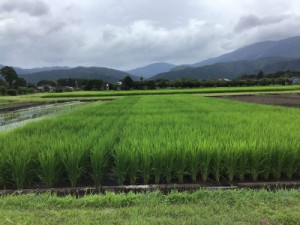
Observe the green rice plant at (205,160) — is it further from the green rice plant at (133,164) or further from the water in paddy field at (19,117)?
the water in paddy field at (19,117)

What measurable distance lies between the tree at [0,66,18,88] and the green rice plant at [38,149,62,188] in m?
76.2

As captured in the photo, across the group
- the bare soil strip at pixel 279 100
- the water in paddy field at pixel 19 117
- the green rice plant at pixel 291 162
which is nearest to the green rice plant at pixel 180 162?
the green rice plant at pixel 291 162

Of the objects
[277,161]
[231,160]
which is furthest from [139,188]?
[277,161]

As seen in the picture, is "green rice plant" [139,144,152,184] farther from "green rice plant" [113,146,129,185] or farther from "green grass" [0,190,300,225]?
"green grass" [0,190,300,225]

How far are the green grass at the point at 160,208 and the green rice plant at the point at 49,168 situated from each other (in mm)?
598

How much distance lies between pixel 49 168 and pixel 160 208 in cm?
176

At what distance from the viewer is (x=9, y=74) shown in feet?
247

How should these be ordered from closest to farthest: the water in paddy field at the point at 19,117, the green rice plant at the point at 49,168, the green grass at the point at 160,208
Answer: the green grass at the point at 160,208 → the green rice plant at the point at 49,168 → the water in paddy field at the point at 19,117

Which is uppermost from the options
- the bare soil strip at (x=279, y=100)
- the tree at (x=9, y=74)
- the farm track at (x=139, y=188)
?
the tree at (x=9, y=74)

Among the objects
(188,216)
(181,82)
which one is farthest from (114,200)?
(181,82)

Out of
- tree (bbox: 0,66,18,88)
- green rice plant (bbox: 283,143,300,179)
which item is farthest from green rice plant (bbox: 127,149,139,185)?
tree (bbox: 0,66,18,88)

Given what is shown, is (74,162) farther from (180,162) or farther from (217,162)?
(217,162)

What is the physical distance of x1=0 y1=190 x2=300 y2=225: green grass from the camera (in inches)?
117

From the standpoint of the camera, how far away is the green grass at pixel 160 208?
9.78 feet
